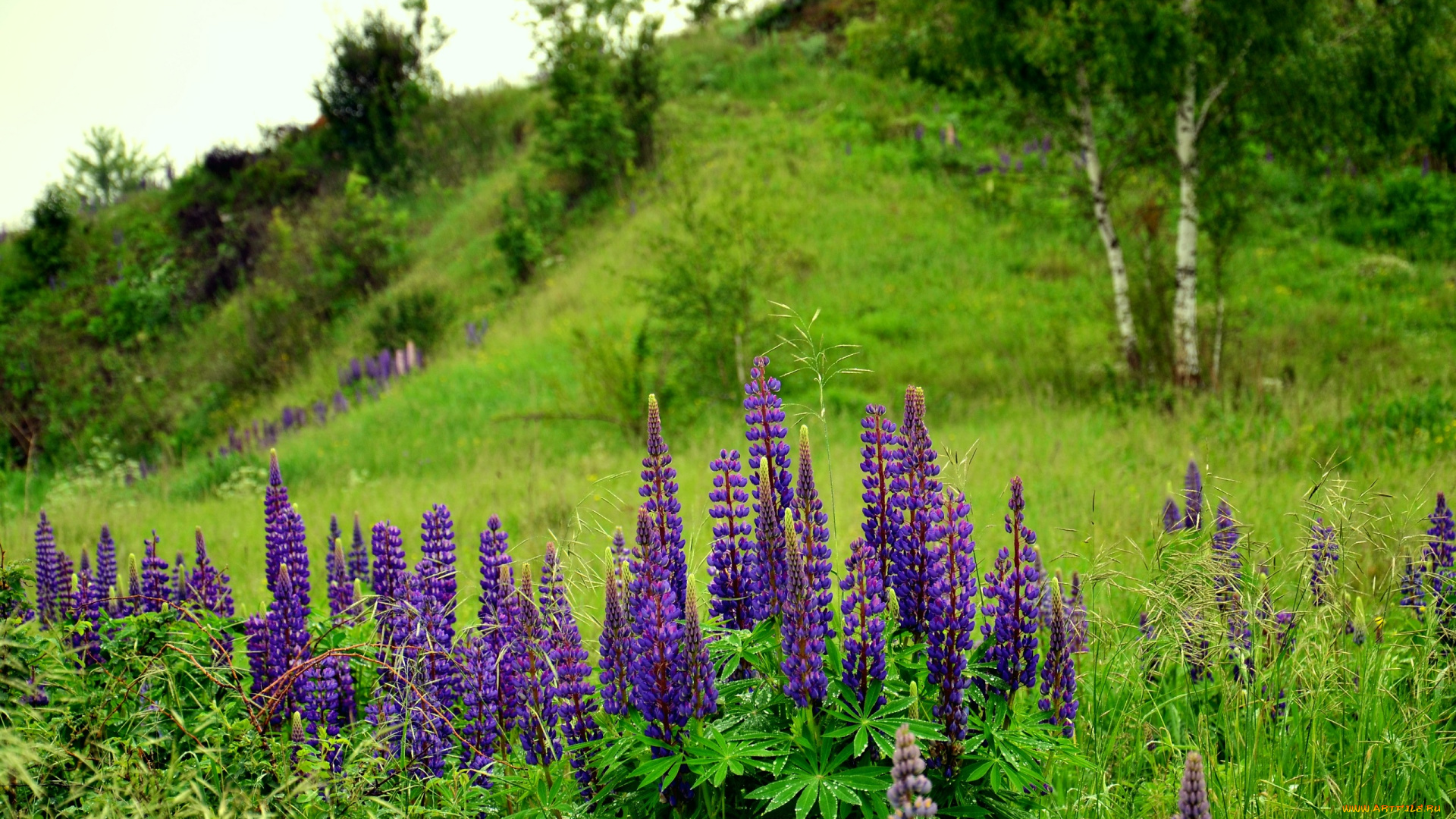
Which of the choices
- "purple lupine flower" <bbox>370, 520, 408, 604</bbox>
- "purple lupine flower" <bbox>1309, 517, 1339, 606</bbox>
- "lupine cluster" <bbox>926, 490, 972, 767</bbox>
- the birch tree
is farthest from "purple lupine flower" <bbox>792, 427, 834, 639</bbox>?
the birch tree

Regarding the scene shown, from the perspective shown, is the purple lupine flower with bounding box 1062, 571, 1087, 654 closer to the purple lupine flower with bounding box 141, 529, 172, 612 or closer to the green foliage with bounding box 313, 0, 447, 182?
the purple lupine flower with bounding box 141, 529, 172, 612

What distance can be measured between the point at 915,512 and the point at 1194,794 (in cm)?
76

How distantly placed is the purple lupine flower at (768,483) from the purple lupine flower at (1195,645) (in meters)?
1.14

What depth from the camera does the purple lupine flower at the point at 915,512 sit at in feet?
6.90

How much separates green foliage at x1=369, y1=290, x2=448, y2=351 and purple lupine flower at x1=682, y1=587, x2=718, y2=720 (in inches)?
615

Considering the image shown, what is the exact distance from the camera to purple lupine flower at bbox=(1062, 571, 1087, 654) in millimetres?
2764

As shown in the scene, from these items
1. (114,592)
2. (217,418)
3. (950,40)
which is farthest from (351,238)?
(114,592)

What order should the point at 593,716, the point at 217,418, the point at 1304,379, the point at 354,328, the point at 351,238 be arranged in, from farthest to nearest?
the point at 351,238
the point at 354,328
the point at 217,418
the point at 1304,379
the point at 593,716

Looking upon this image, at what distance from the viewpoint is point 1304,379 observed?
10.0m

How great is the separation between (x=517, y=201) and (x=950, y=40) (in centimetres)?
1418

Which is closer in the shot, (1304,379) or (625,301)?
(1304,379)

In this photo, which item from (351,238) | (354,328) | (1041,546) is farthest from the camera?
(351,238)

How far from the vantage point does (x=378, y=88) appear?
2702 cm

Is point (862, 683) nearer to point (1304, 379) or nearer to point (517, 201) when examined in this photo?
point (1304, 379)
